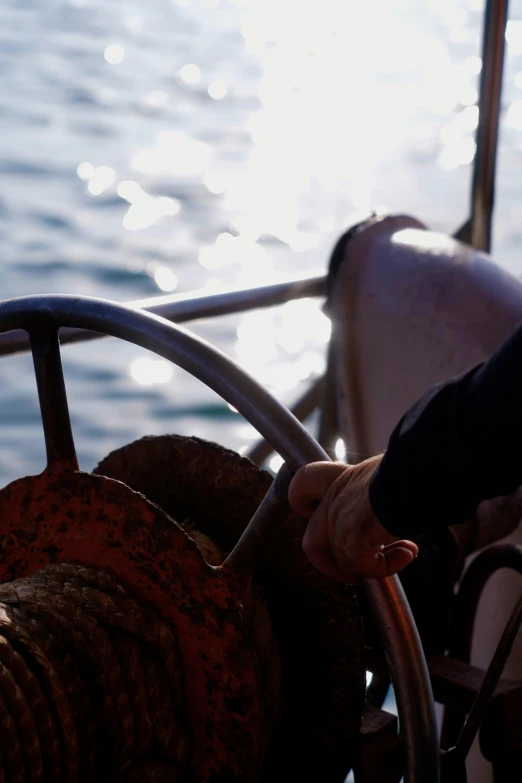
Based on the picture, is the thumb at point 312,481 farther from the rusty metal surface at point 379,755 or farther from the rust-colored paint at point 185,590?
the rusty metal surface at point 379,755

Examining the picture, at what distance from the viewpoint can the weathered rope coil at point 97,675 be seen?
95cm

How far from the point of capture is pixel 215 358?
960 mm

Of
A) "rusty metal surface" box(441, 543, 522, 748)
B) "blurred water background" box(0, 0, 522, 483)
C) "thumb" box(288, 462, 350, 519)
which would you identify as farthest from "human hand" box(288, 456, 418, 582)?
"blurred water background" box(0, 0, 522, 483)

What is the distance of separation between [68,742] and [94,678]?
6cm

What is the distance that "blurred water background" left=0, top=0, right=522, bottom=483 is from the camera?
675 centimetres

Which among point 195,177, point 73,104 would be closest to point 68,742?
point 195,177

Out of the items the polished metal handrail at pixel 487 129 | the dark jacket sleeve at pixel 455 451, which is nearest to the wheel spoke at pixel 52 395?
the dark jacket sleeve at pixel 455 451

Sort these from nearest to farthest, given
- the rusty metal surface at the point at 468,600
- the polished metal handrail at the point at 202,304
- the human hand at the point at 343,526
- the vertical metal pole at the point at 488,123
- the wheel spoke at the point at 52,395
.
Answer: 1. the human hand at the point at 343,526
2. the wheel spoke at the point at 52,395
3. the rusty metal surface at the point at 468,600
4. the polished metal handrail at the point at 202,304
5. the vertical metal pole at the point at 488,123

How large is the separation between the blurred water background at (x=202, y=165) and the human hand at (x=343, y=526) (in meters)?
5.15

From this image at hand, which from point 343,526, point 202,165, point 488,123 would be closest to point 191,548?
point 343,526

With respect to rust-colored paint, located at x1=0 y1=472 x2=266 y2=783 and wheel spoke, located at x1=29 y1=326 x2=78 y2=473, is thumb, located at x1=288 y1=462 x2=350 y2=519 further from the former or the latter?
wheel spoke, located at x1=29 y1=326 x2=78 y2=473

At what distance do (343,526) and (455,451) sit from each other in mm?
146

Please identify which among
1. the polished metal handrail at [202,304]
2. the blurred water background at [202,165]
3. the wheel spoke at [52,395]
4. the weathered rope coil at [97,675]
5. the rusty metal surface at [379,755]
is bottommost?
the rusty metal surface at [379,755]

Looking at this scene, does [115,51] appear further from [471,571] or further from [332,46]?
[471,571]
